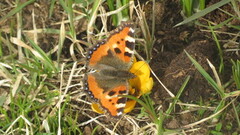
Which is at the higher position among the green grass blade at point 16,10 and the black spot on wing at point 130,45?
the green grass blade at point 16,10

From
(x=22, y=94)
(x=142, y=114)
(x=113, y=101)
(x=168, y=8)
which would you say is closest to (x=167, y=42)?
(x=168, y=8)

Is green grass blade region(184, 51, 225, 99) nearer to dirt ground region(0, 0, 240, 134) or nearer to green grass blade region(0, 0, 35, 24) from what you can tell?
dirt ground region(0, 0, 240, 134)

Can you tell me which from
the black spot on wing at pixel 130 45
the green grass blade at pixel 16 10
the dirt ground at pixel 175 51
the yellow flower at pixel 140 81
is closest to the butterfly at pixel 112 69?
the black spot on wing at pixel 130 45

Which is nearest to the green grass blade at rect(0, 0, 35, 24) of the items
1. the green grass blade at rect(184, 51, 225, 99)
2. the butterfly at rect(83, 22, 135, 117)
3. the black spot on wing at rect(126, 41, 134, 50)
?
the butterfly at rect(83, 22, 135, 117)

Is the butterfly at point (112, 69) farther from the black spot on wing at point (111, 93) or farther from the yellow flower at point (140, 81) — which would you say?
the yellow flower at point (140, 81)

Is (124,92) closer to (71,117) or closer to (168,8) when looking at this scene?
(71,117)

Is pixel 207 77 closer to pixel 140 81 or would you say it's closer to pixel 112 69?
pixel 140 81

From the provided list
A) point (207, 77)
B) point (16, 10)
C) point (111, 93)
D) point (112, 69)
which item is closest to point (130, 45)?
point (112, 69)
